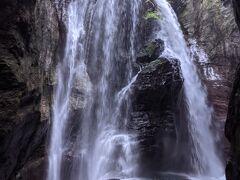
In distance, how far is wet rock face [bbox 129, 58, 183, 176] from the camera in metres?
15.4

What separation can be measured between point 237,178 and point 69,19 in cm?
1232

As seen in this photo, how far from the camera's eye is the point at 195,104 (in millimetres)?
18266

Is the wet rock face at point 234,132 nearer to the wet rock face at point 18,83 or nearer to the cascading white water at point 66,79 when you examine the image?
the wet rock face at point 18,83

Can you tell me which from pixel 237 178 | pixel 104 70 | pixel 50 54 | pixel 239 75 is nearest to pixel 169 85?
pixel 104 70

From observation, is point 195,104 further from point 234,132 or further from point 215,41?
point 234,132

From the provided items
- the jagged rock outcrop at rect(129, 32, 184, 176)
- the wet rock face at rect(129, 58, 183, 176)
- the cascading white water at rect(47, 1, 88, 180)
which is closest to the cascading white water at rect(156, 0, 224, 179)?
the jagged rock outcrop at rect(129, 32, 184, 176)

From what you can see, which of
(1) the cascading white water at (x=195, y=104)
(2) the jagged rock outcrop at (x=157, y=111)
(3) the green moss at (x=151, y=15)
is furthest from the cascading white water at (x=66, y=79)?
(1) the cascading white water at (x=195, y=104)

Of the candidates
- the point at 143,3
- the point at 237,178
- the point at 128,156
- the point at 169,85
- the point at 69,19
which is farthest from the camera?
the point at 143,3

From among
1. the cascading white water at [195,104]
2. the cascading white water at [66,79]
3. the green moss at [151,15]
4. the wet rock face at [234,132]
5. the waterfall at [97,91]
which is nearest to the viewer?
the wet rock face at [234,132]

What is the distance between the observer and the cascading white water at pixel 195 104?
16516mm

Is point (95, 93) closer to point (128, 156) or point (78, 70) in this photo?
point (78, 70)

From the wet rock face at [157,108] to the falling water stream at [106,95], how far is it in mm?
596

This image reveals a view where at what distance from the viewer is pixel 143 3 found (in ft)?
68.9

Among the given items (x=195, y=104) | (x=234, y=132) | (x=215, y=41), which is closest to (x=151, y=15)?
(x=215, y=41)
